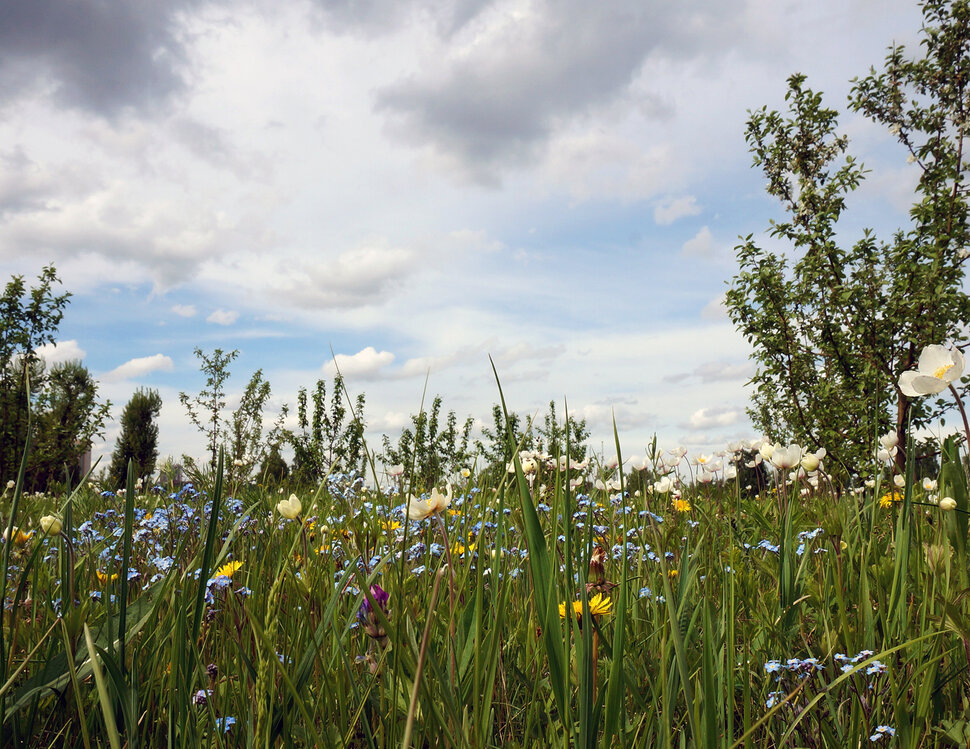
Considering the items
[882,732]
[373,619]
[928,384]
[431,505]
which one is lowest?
[882,732]

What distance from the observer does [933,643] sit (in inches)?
59.3

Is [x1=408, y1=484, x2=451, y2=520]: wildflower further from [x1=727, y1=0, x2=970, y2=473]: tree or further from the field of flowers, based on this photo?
[x1=727, y1=0, x2=970, y2=473]: tree

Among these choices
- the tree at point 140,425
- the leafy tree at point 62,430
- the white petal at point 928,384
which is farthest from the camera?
the tree at point 140,425

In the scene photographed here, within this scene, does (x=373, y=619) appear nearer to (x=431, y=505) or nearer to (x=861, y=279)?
(x=431, y=505)

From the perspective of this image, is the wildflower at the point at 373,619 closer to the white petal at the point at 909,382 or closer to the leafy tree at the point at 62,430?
the white petal at the point at 909,382

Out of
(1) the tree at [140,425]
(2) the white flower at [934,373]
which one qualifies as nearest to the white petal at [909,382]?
(2) the white flower at [934,373]

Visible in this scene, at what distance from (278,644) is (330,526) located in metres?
0.99

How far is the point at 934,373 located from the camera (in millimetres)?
1842

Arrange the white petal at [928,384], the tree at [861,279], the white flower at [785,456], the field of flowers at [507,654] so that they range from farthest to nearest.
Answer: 1. the tree at [861,279]
2. the white flower at [785,456]
3. the white petal at [928,384]
4. the field of flowers at [507,654]

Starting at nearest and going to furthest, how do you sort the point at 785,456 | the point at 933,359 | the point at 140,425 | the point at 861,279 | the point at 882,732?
the point at 882,732, the point at 933,359, the point at 785,456, the point at 861,279, the point at 140,425

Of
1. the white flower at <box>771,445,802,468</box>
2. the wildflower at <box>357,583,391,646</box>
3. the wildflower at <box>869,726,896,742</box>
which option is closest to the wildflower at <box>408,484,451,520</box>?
the wildflower at <box>357,583,391,646</box>

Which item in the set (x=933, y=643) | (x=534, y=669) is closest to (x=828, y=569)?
(x=933, y=643)

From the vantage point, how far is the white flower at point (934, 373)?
68.1 inches

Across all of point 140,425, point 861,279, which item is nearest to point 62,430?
point 861,279
